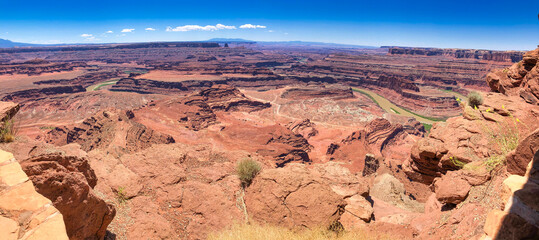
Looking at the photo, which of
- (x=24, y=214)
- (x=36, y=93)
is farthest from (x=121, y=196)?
(x=36, y=93)

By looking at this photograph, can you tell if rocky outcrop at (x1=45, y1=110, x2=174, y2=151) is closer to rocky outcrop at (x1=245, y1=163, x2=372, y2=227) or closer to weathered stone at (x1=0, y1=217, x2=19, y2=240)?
rocky outcrop at (x1=245, y1=163, x2=372, y2=227)

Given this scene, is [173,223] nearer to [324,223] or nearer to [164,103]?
[324,223]

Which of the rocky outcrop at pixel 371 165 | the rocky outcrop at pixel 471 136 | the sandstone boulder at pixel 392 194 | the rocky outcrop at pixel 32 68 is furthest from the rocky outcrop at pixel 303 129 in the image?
the rocky outcrop at pixel 32 68

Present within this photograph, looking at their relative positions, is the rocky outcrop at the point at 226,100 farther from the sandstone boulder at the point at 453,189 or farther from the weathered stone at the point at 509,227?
the weathered stone at the point at 509,227

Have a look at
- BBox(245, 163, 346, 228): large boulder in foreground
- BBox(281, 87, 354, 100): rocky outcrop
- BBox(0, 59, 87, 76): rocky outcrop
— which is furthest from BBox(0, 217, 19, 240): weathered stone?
BBox(0, 59, 87, 76): rocky outcrop

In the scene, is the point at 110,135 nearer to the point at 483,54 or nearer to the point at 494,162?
the point at 494,162
